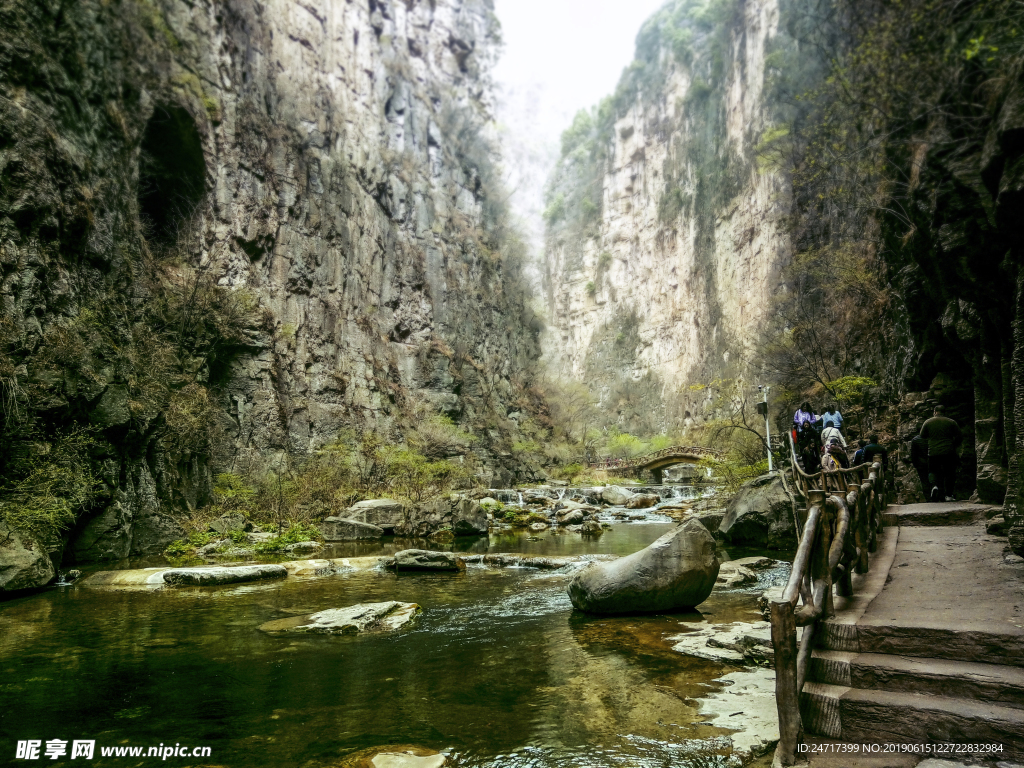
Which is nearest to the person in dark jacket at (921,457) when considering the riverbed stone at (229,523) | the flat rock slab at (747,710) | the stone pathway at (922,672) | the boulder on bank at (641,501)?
the stone pathway at (922,672)

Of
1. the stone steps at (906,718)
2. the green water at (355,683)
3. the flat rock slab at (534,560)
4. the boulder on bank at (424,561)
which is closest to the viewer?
the stone steps at (906,718)

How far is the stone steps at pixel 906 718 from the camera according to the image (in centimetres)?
267

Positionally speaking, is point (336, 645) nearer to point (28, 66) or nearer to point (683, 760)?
point (683, 760)

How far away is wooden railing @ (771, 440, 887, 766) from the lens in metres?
2.94

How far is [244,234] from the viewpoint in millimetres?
25562

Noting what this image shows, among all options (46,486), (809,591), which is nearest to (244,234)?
(46,486)

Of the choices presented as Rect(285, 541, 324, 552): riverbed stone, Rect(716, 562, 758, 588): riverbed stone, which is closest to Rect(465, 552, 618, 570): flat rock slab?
Rect(716, 562, 758, 588): riverbed stone

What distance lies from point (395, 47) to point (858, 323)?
121 ft

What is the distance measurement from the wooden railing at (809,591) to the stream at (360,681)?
0.84 m

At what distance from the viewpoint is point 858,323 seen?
22.1 m

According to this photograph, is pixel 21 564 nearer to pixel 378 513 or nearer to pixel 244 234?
pixel 378 513

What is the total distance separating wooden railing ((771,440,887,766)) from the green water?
0.88 m

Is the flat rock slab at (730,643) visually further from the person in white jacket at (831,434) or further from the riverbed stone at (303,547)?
the riverbed stone at (303,547)

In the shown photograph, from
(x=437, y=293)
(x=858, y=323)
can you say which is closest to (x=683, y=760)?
(x=858, y=323)
